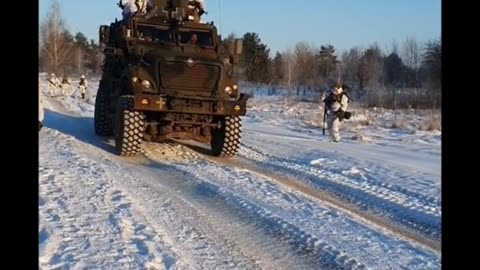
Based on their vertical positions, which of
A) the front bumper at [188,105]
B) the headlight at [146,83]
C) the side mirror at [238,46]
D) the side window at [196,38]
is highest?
the side window at [196,38]

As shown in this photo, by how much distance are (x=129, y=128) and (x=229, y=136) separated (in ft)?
6.02

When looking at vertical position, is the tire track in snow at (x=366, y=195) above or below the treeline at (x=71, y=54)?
below

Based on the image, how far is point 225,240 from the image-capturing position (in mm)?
5203

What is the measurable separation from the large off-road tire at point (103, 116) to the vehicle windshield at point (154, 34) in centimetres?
215

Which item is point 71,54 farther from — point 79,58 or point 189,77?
point 189,77

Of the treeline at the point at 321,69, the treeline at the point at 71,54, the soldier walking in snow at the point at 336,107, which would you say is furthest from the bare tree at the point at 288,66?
the soldier walking in snow at the point at 336,107

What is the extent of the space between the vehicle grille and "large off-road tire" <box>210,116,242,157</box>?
0.70 metres

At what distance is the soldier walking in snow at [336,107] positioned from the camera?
1488 cm

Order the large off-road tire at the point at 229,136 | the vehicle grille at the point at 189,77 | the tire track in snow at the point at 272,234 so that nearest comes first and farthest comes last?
the tire track in snow at the point at 272,234 < the vehicle grille at the point at 189,77 < the large off-road tire at the point at 229,136

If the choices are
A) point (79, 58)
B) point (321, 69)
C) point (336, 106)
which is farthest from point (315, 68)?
point (336, 106)

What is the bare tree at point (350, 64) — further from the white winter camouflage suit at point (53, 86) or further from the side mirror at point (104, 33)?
the side mirror at point (104, 33)

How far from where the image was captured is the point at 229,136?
1095 cm

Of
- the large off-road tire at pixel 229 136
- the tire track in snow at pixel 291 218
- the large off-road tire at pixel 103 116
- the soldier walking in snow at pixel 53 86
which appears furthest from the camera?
the soldier walking in snow at pixel 53 86
